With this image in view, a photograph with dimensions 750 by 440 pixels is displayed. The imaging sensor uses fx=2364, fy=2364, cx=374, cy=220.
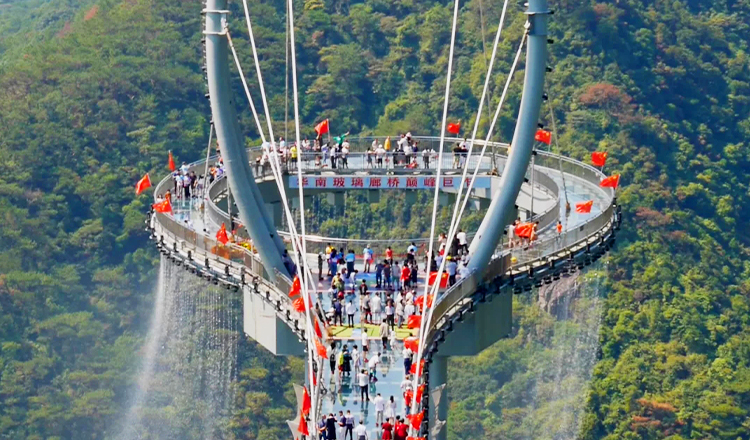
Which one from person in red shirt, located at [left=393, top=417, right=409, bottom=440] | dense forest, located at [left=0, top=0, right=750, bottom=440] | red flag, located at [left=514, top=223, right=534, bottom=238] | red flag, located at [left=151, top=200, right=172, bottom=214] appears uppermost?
red flag, located at [left=514, top=223, right=534, bottom=238]

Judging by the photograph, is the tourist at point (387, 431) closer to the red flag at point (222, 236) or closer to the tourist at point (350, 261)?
the tourist at point (350, 261)

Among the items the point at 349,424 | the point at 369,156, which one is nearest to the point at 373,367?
the point at 349,424

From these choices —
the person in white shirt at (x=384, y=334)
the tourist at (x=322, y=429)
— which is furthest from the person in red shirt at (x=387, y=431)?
the person in white shirt at (x=384, y=334)

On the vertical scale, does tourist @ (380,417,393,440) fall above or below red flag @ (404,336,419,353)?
below

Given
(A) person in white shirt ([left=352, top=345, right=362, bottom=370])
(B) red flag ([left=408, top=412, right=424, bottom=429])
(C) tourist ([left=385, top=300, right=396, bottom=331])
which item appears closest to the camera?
(B) red flag ([left=408, top=412, right=424, bottom=429])

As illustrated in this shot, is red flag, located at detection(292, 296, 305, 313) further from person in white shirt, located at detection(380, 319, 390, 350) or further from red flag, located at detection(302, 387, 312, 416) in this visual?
red flag, located at detection(302, 387, 312, 416)

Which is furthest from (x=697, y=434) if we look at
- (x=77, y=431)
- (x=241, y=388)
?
(x=77, y=431)

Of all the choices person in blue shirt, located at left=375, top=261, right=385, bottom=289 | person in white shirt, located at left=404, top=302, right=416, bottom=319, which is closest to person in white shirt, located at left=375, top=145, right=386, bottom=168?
person in blue shirt, located at left=375, top=261, right=385, bottom=289
